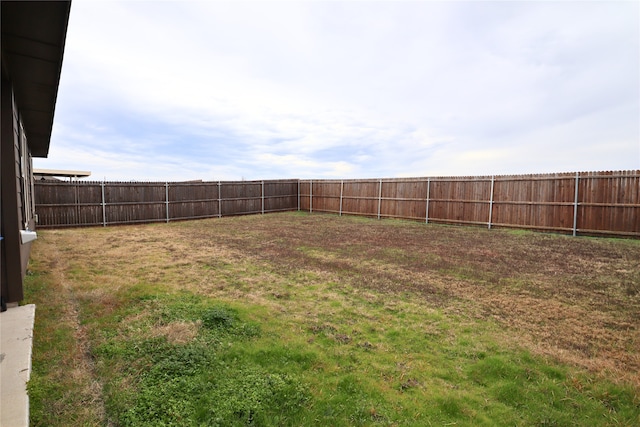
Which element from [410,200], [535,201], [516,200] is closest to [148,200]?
[410,200]

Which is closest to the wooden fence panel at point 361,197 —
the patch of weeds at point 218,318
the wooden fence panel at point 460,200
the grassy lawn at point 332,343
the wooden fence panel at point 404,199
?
the wooden fence panel at point 404,199

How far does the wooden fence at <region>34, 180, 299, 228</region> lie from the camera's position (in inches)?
473

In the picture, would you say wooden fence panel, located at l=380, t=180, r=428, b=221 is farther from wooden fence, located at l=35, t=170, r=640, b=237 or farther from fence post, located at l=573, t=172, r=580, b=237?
fence post, located at l=573, t=172, r=580, b=237

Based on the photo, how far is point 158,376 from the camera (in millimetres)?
2398

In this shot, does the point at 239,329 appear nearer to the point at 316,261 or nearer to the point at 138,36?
the point at 316,261

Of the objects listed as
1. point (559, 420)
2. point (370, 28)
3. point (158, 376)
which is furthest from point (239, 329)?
point (370, 28)

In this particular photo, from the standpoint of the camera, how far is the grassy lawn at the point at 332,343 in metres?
2.08

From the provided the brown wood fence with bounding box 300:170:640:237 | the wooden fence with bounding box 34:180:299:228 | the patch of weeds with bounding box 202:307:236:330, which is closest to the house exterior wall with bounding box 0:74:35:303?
the patch of weeds with bounding box 202:307:236:330

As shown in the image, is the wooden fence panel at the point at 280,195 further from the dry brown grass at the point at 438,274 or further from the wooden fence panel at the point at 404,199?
the dry brown grass at the point at 438,274

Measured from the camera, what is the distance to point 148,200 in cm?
1449

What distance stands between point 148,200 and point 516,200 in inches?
656

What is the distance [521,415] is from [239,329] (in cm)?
259

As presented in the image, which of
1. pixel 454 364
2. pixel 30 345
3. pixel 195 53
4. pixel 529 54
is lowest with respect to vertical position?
pixel 454 364

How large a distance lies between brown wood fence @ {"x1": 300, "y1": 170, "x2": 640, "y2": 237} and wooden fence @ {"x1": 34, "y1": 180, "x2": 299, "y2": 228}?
5789mm
